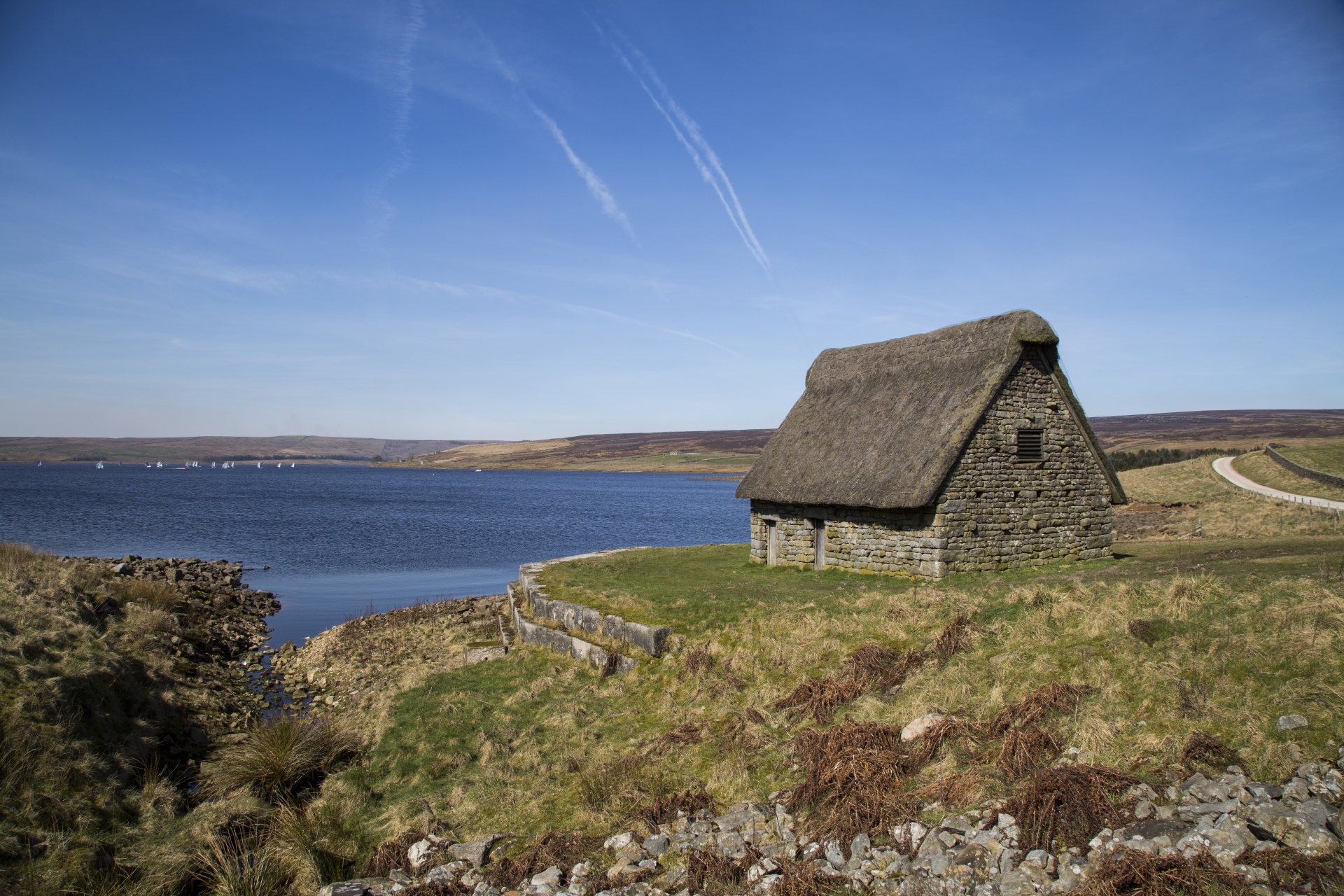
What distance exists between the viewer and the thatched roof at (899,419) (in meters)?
16.9

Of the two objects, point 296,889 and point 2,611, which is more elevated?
point 2,611

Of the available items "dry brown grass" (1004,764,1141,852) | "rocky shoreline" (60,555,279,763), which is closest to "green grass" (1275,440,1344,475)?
"dry brown grass" (1004,764,1141,852)

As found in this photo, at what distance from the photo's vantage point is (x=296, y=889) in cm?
795

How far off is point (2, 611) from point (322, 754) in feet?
19.4

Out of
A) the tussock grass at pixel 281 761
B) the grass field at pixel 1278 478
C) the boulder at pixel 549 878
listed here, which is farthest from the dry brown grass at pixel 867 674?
the grass field at pixel 1278 478

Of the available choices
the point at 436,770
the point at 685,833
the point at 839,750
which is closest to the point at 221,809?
the point at 436,770

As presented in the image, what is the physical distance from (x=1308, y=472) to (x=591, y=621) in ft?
127

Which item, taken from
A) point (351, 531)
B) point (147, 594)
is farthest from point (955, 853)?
point (351, 531)

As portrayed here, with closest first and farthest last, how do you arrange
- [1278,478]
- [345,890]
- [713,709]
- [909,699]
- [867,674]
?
1. [345,890]
2. [909,699]
3. [867,674]
4. [713,709]
5. [1278,478]

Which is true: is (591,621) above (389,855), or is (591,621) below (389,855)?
above

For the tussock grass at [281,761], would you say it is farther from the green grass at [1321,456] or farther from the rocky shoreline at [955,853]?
the green grass at [1321,456]

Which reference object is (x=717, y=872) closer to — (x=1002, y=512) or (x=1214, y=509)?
(x=1002, y=512)

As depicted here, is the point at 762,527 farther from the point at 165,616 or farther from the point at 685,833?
the point at 165,616

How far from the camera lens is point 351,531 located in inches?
1901
